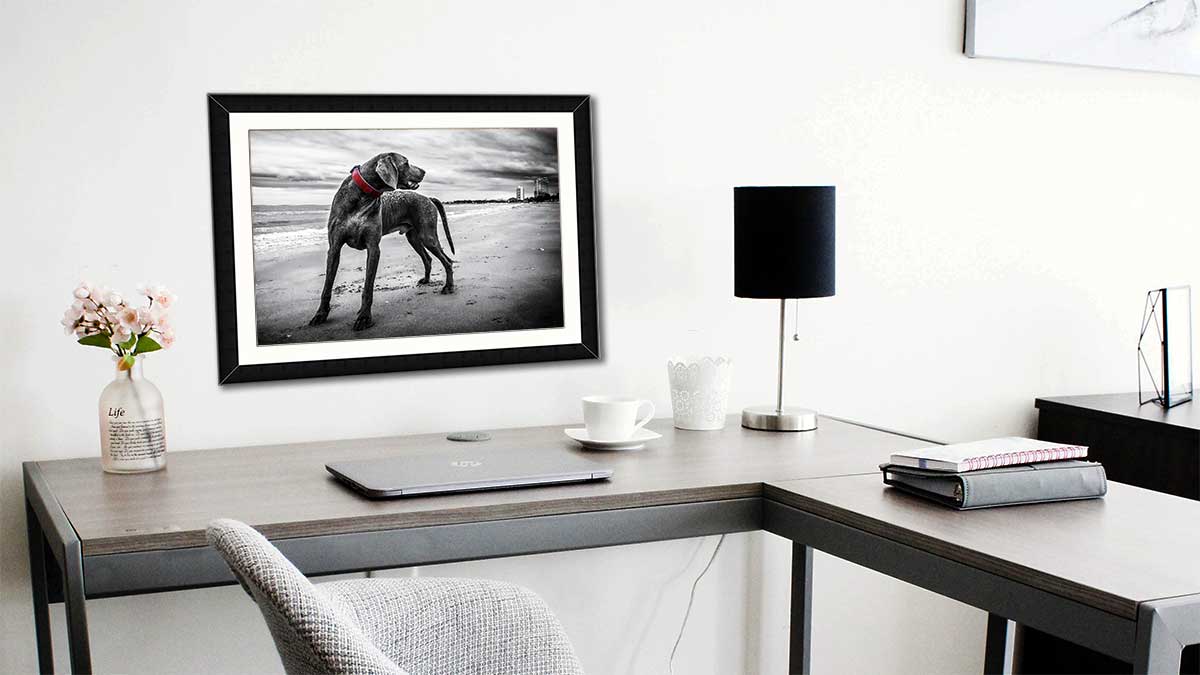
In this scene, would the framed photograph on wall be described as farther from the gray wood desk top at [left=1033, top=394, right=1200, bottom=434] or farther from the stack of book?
the gray wood desk top at [left=1033, top=394, right=1200, bottom=434]

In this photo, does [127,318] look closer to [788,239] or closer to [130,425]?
[130,425]

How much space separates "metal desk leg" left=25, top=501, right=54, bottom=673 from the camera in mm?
1988

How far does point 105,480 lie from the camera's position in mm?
1878

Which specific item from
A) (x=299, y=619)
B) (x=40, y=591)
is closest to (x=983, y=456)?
(x=299, y=619)

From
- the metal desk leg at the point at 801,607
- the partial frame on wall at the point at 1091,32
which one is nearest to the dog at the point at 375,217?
the metal desk leg at the point at 801,607

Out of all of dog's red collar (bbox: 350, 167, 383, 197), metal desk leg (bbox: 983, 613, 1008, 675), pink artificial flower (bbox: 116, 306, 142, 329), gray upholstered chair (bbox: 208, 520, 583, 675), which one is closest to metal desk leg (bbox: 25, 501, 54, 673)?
A: pink artificial flower (bbox: 116, 306, 142, 329)

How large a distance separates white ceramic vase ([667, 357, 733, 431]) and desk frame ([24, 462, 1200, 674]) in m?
0.46

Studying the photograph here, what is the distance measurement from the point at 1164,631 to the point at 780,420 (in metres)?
1.10

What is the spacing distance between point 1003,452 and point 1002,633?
31cm

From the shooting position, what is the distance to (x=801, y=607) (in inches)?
93.2

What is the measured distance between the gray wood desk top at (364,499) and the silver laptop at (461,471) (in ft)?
0.06

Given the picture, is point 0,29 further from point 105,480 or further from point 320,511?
point 320,511

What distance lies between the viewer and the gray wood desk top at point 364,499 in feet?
5.36

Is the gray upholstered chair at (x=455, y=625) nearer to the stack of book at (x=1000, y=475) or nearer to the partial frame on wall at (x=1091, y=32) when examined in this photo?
the stack of book at (x=1000, y=475)
